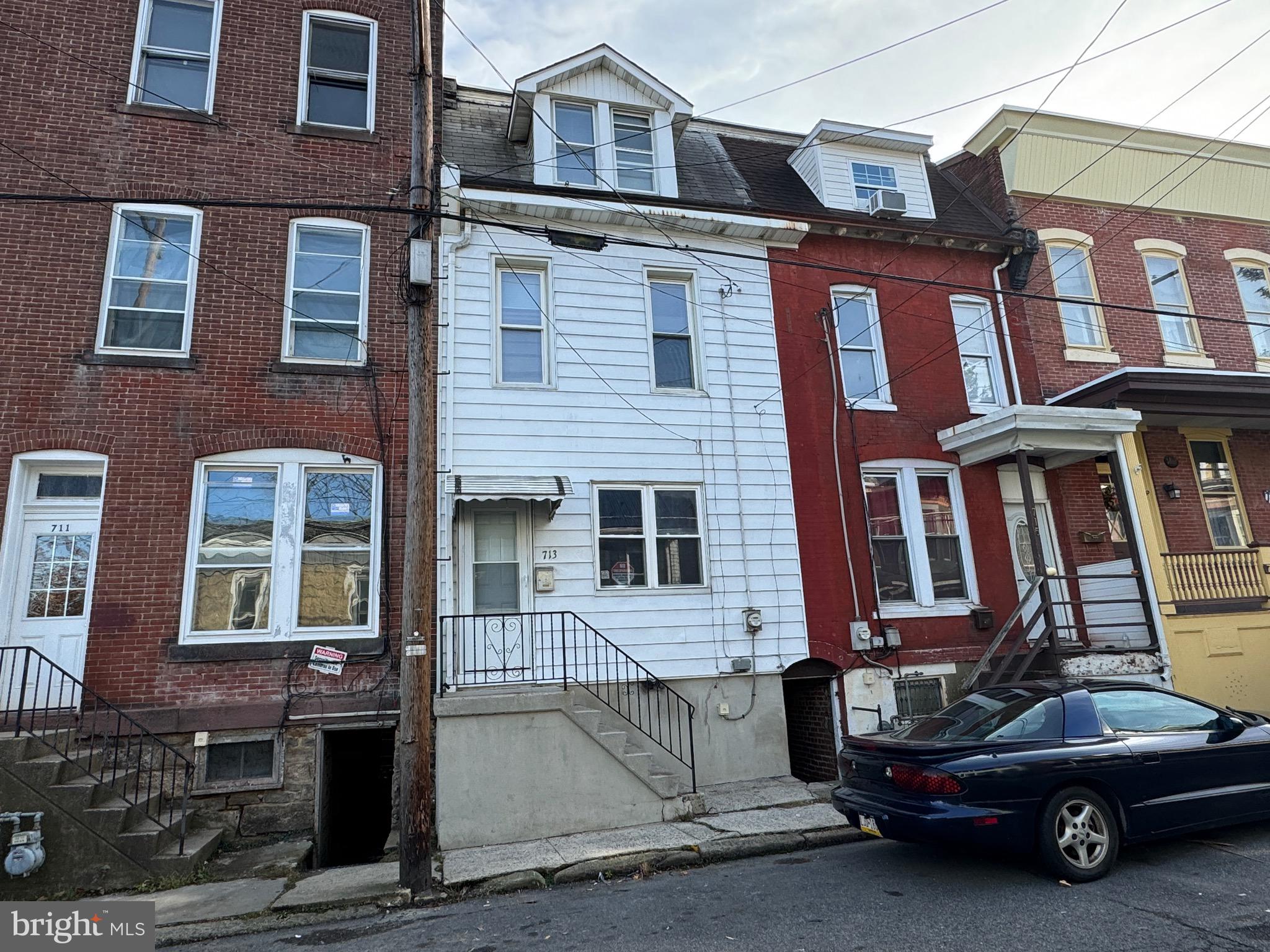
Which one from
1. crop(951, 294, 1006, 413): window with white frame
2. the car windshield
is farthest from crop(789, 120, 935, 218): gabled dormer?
the car windshield

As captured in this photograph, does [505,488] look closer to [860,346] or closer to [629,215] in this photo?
[629,215]

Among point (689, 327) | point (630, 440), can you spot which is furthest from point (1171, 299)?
point (630, 440)

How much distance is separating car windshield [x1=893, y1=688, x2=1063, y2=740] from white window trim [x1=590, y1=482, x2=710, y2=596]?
3836 mm

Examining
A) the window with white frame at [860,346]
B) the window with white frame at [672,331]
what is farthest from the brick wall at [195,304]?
the window with white frame at [860,346]

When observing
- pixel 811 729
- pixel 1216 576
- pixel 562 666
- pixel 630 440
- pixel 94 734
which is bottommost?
pixel 811 729

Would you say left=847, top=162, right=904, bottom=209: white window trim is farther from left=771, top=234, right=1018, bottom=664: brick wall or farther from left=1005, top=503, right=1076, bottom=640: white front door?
left=1005, top=503, right=1076, bottom=640: white front door

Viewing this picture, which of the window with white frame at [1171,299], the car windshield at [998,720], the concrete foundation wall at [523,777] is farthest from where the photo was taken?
the window with white frame at [1171,299]

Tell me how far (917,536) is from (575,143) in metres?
7.88

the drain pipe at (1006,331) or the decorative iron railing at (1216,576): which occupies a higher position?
the drain pipe at (1006,331)

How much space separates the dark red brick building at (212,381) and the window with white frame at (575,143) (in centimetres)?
224

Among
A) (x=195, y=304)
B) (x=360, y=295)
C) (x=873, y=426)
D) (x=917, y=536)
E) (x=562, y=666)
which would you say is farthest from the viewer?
(x=873, y=426)

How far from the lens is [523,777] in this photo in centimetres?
801

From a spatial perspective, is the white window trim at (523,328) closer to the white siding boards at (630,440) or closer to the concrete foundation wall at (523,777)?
the white siding boards at (630,440)

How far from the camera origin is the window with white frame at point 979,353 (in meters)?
12.7
